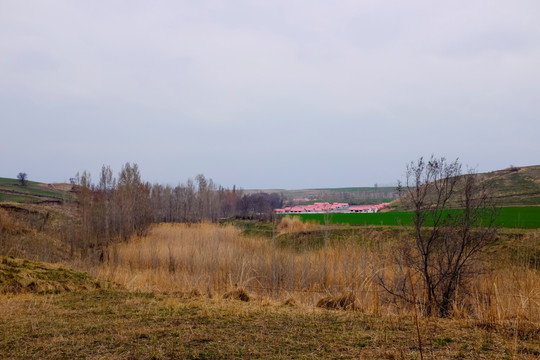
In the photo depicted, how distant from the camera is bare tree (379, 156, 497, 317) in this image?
633cm

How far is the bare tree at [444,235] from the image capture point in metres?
6.33

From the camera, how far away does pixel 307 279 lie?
951 centimetres

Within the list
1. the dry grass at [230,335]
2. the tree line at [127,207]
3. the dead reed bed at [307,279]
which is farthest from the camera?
the tree line at [127,207]

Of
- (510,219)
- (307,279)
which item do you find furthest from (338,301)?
(510,219)

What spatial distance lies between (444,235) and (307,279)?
12.5ft

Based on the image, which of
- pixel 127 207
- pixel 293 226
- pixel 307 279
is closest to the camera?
pixel 307 279

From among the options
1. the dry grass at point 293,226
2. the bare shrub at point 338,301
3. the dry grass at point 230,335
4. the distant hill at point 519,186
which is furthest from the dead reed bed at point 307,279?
the distant hill at point 519,186

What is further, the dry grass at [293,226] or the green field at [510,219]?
the dry grass at [293,226]

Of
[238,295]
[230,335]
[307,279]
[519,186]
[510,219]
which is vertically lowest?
[307,279]

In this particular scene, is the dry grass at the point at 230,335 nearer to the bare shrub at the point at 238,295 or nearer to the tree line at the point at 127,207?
the bare shrub at the point at 238,295

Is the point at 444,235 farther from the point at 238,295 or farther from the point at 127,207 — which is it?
the point at 127,207

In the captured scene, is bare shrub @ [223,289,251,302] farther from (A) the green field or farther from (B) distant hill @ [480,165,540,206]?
(B) distant hill @ [480,165,540,206]

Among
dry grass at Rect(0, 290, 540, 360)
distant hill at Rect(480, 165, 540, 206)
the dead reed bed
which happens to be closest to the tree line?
the dead reed bed

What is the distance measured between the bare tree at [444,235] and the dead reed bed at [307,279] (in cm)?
24
